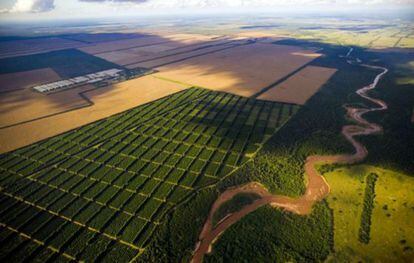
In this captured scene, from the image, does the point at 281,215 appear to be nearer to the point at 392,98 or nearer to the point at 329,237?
the point at 329,237

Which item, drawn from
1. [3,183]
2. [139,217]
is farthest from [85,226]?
Result: [3,183]

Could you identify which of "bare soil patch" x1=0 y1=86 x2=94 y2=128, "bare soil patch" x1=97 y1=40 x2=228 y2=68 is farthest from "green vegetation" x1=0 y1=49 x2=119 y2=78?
"bare soil patch" x1=0 y1=86 x2=94 y2=128

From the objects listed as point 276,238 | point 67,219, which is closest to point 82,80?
point 67,219

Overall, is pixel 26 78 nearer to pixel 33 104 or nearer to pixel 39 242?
pixel 33 104

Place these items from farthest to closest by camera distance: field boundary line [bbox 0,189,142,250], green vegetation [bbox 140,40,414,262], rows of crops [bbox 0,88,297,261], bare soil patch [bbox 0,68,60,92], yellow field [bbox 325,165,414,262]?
bare soil patch [bbox 0,68,60,92] → rows of crops [bbox 0,88,297,261] → field boundary line [bbox 0,189,142,250] → green vegetation [bbox 140,40,414,262] → yellow field [bbox 325,165,414,262]

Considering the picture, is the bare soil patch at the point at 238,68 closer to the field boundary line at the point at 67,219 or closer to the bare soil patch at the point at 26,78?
the bare soil patch at the point at 26,78

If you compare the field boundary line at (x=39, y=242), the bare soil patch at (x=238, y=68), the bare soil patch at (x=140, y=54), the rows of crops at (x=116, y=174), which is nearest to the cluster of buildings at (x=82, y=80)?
the bare soil patch at (x=140, y=54)

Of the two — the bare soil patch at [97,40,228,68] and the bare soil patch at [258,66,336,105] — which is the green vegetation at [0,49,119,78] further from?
the bare soil patch at [258,66,336,105]
